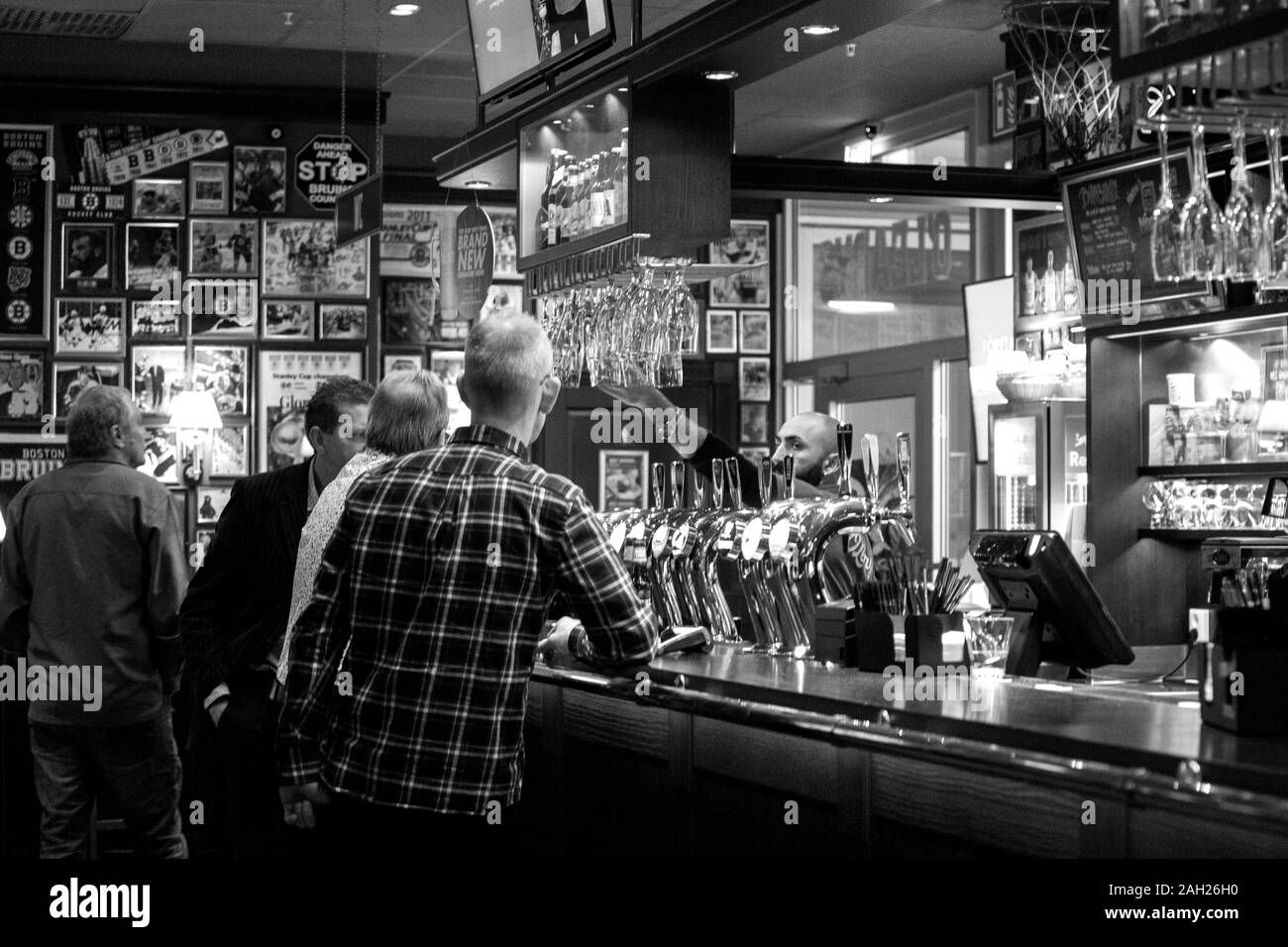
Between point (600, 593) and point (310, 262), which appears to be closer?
point (600, 593)

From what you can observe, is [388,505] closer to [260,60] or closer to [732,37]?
[732,37]

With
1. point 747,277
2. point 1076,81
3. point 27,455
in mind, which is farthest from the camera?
point 747,277

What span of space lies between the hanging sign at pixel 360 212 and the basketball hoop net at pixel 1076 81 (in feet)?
8.67

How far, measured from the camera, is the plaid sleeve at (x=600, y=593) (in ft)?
8.80

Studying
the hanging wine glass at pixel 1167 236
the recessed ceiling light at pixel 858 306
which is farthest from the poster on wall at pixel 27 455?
the hanging wine glass at pixel 1167 236

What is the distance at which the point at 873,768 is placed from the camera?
2822mm

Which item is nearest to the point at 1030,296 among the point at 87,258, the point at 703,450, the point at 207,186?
the point at 703,450

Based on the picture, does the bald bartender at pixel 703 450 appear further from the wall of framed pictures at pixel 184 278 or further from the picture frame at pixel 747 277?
the picture frame at pixel 747 277

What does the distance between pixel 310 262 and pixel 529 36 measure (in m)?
4.60

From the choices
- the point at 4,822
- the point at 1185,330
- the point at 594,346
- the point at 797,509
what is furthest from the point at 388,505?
the point at 1185,330

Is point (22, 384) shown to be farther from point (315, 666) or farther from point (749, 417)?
point (315, 666)

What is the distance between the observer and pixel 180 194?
9.09m
